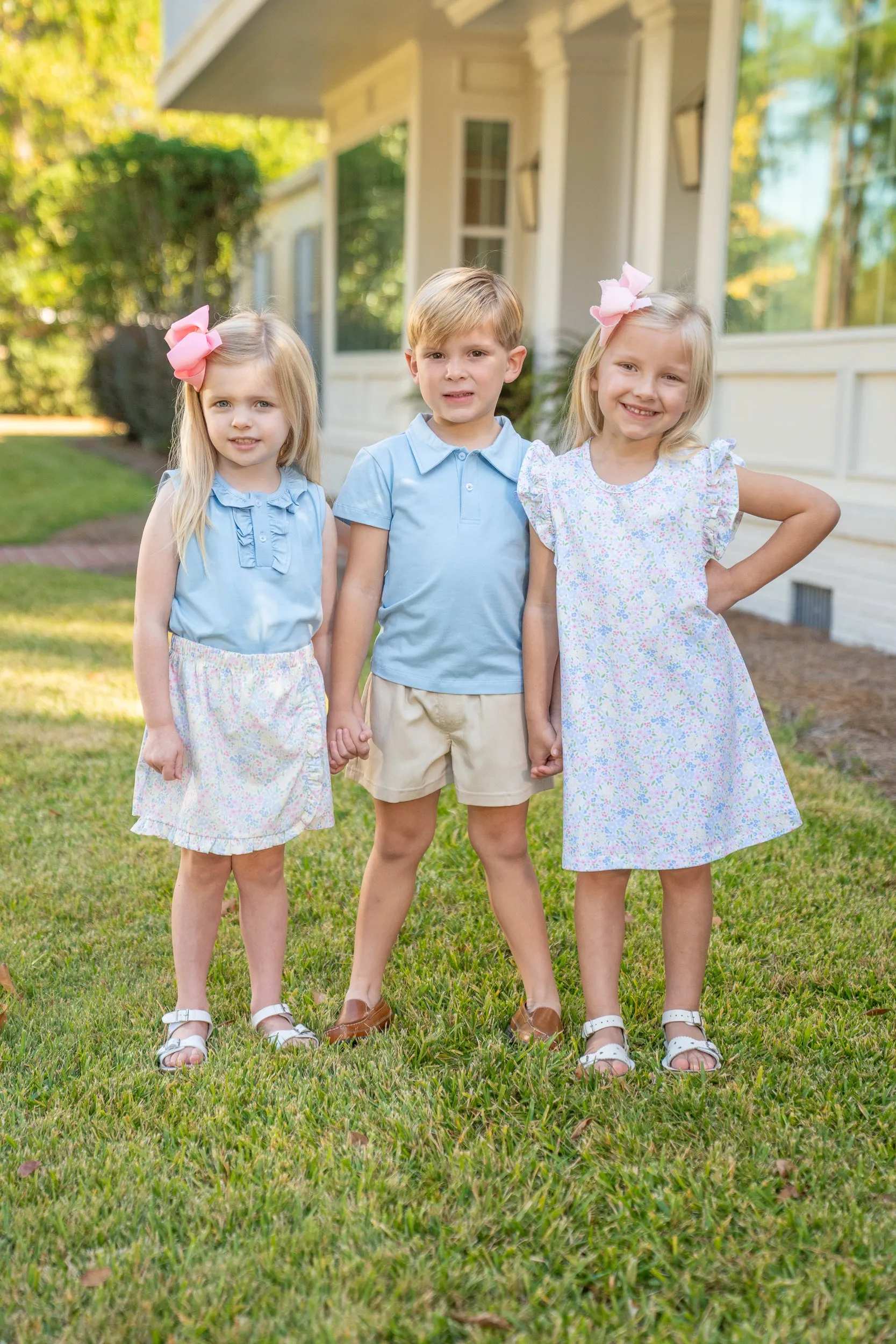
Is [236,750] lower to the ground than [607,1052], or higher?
higher

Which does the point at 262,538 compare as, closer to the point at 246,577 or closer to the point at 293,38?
the point at 246,577

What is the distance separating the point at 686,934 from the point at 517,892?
34 centimetres

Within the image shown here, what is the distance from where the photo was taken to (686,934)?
2.38 metres

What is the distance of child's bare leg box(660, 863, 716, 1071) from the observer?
7.76 feet

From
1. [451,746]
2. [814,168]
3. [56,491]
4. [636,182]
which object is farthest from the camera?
[56,491]

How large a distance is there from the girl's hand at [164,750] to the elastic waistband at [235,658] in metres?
0.14

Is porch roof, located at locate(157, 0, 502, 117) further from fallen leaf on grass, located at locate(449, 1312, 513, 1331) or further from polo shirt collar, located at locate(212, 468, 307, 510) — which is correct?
fallen leaf on grass, located at locate(449, 1312, 513, 1331)

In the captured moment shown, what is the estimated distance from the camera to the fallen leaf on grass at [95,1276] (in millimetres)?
1731

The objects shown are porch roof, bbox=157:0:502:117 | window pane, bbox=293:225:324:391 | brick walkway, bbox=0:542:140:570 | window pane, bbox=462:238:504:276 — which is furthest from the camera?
window pane, bbox=293:225:324:391

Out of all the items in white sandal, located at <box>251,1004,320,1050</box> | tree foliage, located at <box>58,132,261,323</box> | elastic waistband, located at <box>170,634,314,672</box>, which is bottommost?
white sandal, located at <box>251,1004,320,1050</box>

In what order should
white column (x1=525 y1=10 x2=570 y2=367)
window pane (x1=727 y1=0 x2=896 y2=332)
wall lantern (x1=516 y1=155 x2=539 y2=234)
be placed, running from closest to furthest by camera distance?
window pane (x1=727 y1=0 x2=896 y2=332) → white column (x1=525 y1=10 x2=570 y2=367) → wall lantern (x1=516 y1=155 x2=539 y2=234)

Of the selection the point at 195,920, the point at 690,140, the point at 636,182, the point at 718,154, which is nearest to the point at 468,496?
the point at 195,920

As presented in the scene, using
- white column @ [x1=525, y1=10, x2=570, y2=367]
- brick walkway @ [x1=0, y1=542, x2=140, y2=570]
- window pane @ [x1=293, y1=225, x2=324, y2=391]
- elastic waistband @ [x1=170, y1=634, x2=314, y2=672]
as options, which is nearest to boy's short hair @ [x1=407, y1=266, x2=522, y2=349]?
elastic waistband @ [x1=170, y1=634, x2=314, y2=672]

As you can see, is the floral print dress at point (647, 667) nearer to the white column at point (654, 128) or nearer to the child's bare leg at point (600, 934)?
the child's bare leg at point (600, 934)
